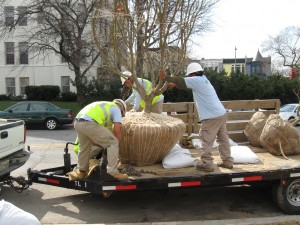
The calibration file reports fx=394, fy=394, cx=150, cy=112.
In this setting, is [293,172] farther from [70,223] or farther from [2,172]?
[2,172]

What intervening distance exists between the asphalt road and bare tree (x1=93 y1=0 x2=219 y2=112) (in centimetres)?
150

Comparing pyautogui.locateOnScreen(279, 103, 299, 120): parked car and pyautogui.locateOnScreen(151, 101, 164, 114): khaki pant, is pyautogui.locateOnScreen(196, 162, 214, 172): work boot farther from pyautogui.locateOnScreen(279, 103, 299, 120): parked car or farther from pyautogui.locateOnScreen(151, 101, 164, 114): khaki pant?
pyautogui.locateOnScreen(279, 103, 299, 120): parked car

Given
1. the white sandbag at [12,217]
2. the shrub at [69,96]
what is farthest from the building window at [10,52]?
the white sandbag at [12,217]

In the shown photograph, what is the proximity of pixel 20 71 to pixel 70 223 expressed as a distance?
105 feet

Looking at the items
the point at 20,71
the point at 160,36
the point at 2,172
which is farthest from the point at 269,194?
the point at 20,71

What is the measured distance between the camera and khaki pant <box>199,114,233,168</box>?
18.4 feet

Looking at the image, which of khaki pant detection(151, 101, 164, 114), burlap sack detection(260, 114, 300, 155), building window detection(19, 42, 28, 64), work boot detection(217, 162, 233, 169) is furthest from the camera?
building window detection(19, 42, 28, 64)

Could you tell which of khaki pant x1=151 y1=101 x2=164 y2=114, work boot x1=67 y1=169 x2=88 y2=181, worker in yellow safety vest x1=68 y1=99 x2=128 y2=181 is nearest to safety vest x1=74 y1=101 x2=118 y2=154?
worker in yellow safety vest x1=68 y1=99 x2=128 y2=181

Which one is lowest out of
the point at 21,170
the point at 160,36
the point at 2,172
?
the point at 21,170

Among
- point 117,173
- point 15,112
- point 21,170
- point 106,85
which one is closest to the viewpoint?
point 117,173

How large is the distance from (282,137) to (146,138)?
239cm

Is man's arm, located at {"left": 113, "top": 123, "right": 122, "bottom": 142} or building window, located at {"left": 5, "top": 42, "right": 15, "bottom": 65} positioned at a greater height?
building window, located at {"left": 5, "top": 42, "right": 15, "bottom": 65}

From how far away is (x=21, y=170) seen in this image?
8.55 m

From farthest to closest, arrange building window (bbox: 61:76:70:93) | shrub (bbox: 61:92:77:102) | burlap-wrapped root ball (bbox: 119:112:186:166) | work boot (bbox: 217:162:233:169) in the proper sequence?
building window (bbox: 61:76:70:93)
shrub (bbox: 61:92:77:102)
work boot (bbox: 217:162:233:169)
burlap-wrapped root ball (bbox: 119:112:186:166)
